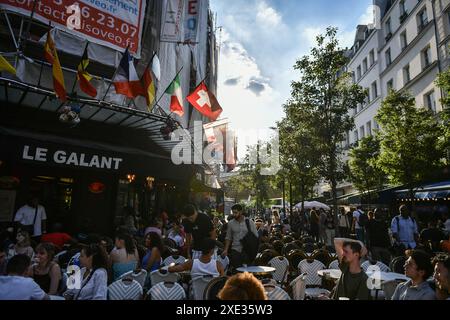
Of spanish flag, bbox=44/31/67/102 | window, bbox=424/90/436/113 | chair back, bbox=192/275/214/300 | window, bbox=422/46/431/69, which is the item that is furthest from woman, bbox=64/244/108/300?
window, bbox=422/46/431/69

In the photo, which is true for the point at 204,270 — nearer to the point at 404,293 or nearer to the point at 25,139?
the point at 404,293

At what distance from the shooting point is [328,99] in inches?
610

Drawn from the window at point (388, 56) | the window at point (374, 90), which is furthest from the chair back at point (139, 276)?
the window at point (374, 90)

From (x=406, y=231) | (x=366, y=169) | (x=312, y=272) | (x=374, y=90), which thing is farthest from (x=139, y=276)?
(x=374, y=90)

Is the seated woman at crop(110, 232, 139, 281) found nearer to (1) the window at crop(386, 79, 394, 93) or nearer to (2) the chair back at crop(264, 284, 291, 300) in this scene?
(2) the chair back at crop(264, 284, 291, 300)

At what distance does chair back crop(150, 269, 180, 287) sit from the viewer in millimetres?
5270

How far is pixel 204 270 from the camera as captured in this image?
5.00 m

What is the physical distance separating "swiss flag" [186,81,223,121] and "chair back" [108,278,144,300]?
22.9ft

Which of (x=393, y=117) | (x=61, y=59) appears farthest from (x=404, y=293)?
(x=393, y=117)

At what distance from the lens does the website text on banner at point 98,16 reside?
9.01 m

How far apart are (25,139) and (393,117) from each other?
16.9 meters

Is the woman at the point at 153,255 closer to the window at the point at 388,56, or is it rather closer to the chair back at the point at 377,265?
the chair back at the point at 377,265

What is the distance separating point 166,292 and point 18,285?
5.89ft

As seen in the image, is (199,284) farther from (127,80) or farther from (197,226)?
(127,80)
